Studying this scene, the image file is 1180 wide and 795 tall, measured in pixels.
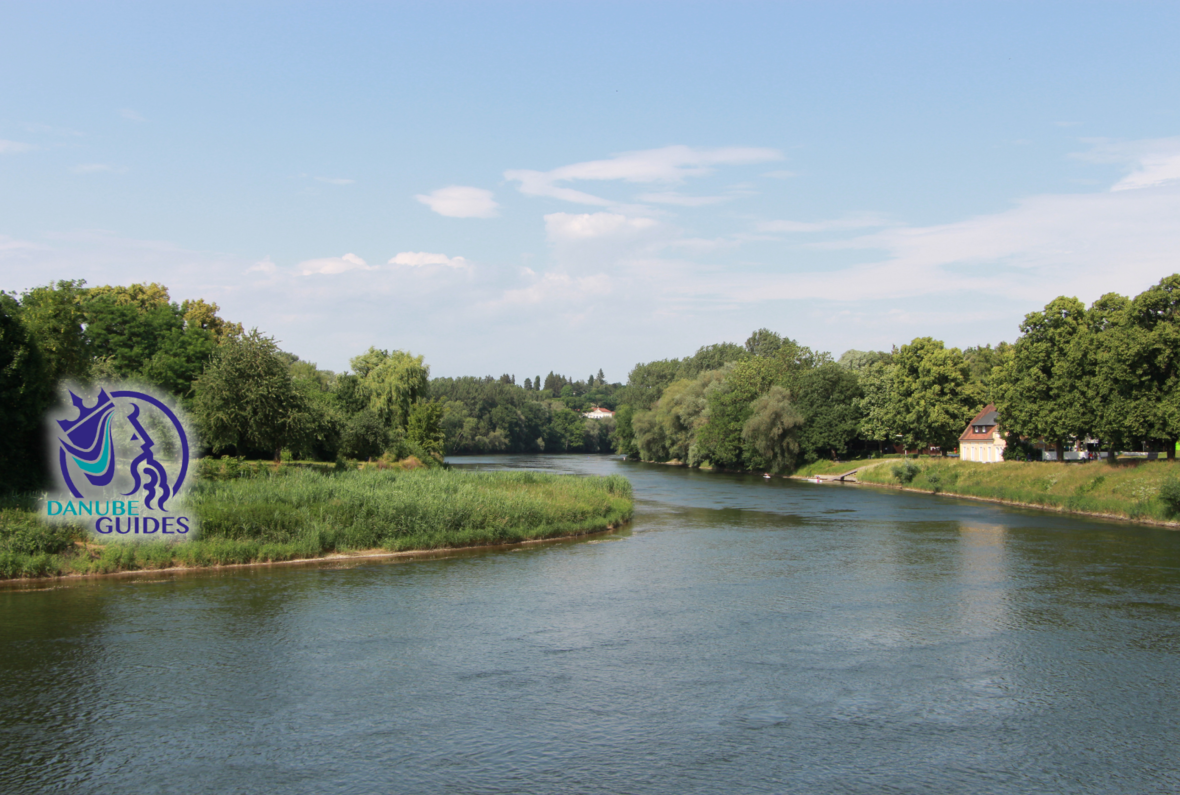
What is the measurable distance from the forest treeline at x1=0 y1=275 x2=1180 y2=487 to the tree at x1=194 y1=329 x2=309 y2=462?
72mm

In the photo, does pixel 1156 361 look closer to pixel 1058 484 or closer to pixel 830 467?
pixel 1058 484

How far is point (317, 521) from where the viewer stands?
94.9ft

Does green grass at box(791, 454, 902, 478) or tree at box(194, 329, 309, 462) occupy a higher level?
tree at box(194, 329, 309, 462)

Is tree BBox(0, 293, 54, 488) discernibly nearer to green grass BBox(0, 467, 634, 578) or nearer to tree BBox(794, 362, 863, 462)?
green grass BBox(0, 467, 634, 578)

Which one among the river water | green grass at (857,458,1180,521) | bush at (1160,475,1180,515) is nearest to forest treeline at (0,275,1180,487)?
green grass at (857,458,1180,521)

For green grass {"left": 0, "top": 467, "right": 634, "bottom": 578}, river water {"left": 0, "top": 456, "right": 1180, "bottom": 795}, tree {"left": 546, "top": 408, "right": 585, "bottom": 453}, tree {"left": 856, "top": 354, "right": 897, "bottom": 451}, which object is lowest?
river water {"left": 0, "top": 456, "right": 1180, "bottom": 795}

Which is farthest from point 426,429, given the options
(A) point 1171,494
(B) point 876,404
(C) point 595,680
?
(C) point 595,680

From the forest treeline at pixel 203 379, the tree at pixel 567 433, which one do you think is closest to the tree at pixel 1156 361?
the forest treeline at pixel 203 379

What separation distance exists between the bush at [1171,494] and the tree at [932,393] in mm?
28887

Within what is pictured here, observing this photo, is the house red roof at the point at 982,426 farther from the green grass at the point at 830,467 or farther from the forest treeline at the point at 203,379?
the forest treeline at the point at 203,379

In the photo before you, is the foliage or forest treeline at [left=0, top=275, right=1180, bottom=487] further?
the foliage

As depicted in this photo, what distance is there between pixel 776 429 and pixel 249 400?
51586 millimetres

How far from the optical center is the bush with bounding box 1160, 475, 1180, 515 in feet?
127

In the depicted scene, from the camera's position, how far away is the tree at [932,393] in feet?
226
